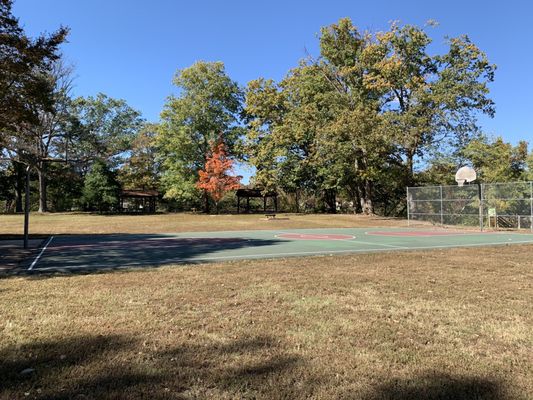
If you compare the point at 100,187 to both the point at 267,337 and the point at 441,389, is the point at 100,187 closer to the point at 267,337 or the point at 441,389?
the point at 267,337

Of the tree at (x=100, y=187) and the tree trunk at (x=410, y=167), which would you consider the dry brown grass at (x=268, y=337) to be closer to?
the tree trunk at (x=410, y=167)

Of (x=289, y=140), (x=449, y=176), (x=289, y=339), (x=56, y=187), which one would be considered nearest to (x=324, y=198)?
(x=289, y=140)

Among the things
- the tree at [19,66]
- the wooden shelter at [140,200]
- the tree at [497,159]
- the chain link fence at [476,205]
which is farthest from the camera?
the wooden shelter at [140,200]

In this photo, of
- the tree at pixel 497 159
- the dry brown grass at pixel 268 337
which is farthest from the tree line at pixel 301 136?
the dry brown grass at pixel 268 337

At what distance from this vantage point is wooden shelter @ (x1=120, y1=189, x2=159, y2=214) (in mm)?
51406

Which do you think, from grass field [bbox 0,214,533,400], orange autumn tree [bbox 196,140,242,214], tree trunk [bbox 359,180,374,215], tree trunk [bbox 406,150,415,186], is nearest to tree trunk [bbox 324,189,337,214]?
tree trunk [bbox 359,180,374,215]

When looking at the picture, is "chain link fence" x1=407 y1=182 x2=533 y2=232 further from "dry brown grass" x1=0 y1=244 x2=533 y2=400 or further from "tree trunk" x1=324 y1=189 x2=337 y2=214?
"tree trunk" x1=324 y1=189 x2=337 y2=214

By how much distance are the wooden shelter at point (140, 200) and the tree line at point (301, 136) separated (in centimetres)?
164

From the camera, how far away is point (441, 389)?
132 inches

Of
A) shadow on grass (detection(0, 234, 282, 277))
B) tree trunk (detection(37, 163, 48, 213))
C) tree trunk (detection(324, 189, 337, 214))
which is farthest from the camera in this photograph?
tree trunk (detection(324, 189, 337, 214))

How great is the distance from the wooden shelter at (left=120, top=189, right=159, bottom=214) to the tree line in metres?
1.64

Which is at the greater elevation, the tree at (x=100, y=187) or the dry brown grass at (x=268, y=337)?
the tree at (x=100, y=187)

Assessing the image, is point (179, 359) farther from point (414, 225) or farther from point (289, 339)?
point (414, 225)

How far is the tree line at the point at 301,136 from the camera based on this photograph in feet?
110
